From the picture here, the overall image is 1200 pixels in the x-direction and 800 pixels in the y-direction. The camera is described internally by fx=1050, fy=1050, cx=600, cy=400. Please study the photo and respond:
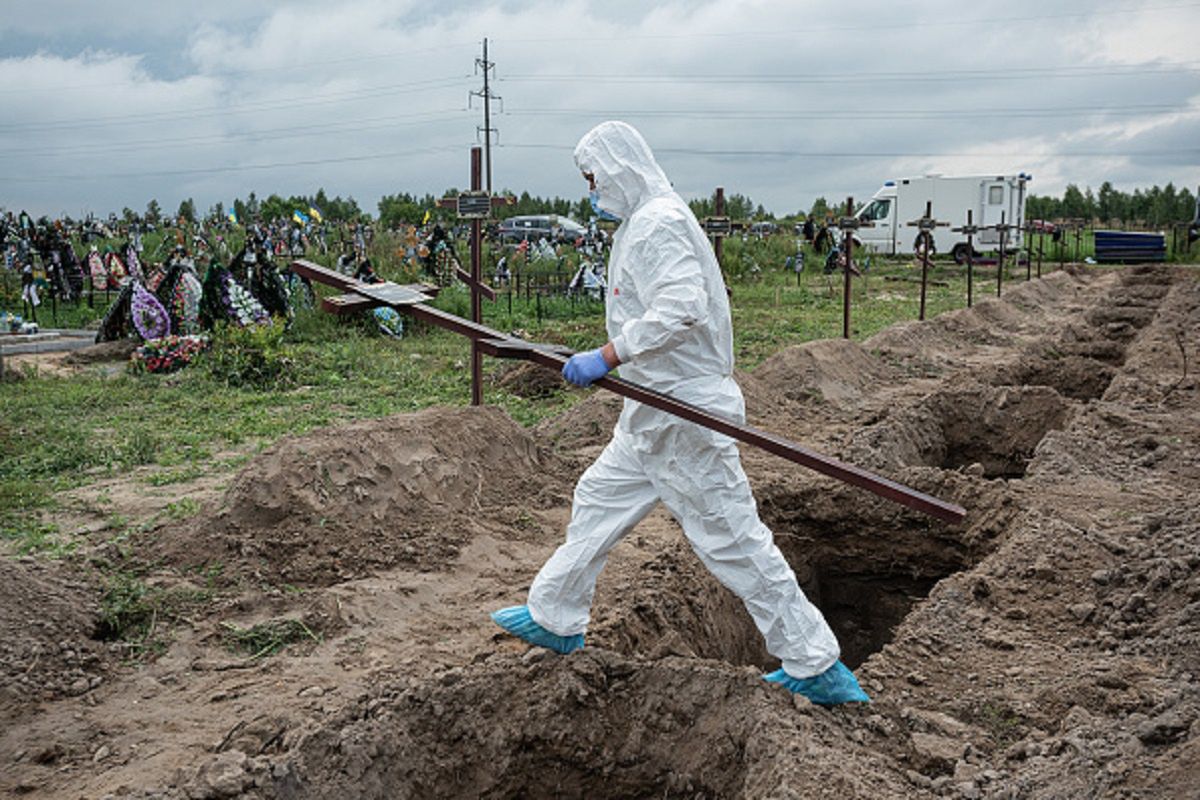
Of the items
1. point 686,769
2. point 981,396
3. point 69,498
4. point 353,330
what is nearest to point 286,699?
point 686,769

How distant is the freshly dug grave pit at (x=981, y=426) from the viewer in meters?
8.81

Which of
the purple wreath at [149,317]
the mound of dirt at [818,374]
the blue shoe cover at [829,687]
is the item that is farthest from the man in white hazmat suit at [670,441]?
the purple wreath at [149,317]

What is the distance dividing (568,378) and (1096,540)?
3.41 meters

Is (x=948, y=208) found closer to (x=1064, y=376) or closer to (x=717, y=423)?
(x=1064, y=376)

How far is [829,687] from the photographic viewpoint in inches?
140

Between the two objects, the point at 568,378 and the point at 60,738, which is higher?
the point at 568,378

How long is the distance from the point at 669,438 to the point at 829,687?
3.28 feet

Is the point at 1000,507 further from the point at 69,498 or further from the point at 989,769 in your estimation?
the point at 69,498

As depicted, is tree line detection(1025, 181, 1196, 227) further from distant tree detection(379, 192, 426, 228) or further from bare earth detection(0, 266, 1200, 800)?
bare earth detection(0, 266, 1200, 800)

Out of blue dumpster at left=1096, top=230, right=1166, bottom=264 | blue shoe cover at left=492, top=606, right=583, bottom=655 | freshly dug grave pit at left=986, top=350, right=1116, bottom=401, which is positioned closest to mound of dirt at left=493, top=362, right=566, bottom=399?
freshly dug grave pit at left=986, top=350, right=1116, bottom=401

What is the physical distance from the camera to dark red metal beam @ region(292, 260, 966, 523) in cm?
327

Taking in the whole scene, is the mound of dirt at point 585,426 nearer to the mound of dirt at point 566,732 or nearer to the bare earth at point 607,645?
the bare earth at point 607,645

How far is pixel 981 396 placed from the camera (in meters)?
9.55

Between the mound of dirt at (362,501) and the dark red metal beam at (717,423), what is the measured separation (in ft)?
6.77
